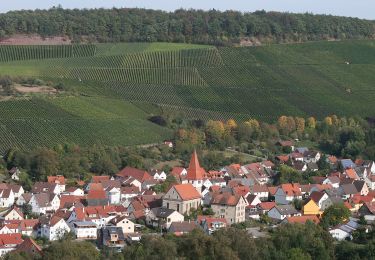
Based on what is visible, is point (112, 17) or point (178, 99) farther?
point (112, 17)

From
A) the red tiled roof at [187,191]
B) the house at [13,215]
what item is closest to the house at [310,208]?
the red tiled roof at [187,191]

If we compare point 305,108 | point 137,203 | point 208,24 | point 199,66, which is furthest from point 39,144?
point 208,24

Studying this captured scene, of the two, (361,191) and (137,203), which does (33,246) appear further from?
(361,191)

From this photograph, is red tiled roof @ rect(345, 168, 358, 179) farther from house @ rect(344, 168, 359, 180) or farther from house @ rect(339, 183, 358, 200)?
house @ rect(339, 183, 358, 200)

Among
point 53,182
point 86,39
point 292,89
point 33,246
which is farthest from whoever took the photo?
point 86,39

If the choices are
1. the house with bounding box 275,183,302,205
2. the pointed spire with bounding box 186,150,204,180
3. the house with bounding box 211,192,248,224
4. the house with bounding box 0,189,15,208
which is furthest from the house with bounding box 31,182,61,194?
the house with bounding box 275,183,302,205

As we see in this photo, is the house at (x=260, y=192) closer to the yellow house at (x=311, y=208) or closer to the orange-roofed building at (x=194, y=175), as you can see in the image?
the orange-roofed building at (x=194, y=175)

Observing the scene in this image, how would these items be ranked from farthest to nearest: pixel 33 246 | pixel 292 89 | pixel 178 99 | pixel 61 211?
pixel 292 89
pixel 178 99
pixel 61 211
pixel 33 246
